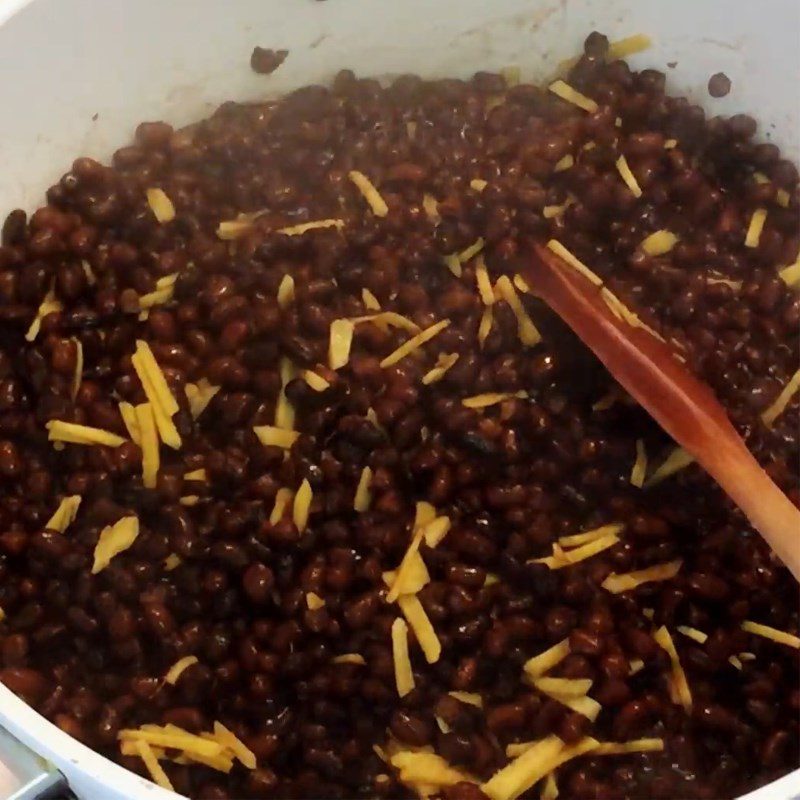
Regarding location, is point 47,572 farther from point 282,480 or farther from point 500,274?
point 500,274

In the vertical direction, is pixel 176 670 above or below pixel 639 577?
above

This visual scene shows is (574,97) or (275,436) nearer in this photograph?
(275,436)

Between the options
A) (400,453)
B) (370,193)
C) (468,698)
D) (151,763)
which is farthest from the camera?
(370,193)

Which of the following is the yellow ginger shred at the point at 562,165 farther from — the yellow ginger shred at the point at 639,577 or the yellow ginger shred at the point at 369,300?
the yellow ginger shred at the point at 639,577

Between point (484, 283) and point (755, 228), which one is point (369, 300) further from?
point (755, 228)

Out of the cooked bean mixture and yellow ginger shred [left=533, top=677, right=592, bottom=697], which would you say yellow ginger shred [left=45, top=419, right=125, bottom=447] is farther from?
yellow ginger shred [left=533, top=677, right=592, bottom=697]

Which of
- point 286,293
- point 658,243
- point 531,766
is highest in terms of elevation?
point 286,293

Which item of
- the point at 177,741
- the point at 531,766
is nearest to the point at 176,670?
the point at 177,741
